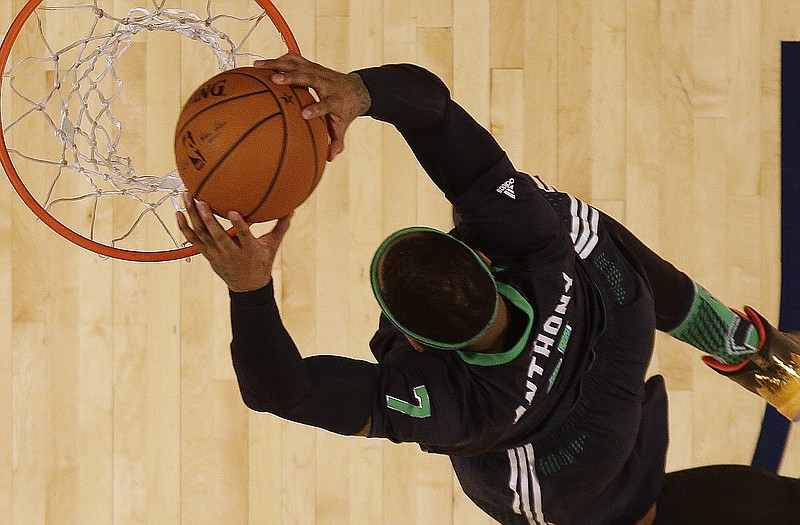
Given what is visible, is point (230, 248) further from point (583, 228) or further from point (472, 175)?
point (583, 228)

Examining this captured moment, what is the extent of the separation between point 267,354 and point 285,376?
40 millimetres

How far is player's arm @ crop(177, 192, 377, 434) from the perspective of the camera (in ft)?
3.78

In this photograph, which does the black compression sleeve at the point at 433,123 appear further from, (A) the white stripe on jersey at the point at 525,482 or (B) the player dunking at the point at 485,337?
(A) the white stripe on jersey at the point at 525,482

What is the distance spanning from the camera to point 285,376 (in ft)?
3.96

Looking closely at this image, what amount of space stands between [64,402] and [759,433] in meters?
2.17

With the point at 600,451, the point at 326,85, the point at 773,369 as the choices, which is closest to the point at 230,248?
the point at 326,85

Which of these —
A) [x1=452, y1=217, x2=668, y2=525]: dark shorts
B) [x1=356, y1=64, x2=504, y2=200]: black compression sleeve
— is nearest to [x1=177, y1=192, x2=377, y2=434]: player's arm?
[x1=356, y1=64, x2=504, y2=200]: black compression sleeve

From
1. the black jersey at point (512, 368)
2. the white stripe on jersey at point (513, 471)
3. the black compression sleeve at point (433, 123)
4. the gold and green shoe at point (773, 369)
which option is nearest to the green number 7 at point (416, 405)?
the black jersey at point (512, 368)

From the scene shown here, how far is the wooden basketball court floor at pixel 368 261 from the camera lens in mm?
2701

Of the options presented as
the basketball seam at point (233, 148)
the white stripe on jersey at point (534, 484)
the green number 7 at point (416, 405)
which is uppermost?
the basketball seam at point (233, 148)

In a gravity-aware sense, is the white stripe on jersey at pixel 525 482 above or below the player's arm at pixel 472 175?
below

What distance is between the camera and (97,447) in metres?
2.72

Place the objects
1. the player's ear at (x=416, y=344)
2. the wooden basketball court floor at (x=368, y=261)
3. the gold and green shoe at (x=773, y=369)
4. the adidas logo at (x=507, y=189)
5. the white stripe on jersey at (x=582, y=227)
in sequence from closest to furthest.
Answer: the player's ear at (x=416, y=344) < the adidas logo at (x=507, y=189) < the white stripe on jersey at (x=582, y=227) < the gold and green shoe at (x=773, y=369) < the wooden basketball court floor at (x=368, y=261)

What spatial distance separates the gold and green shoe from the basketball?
48.5 inches
